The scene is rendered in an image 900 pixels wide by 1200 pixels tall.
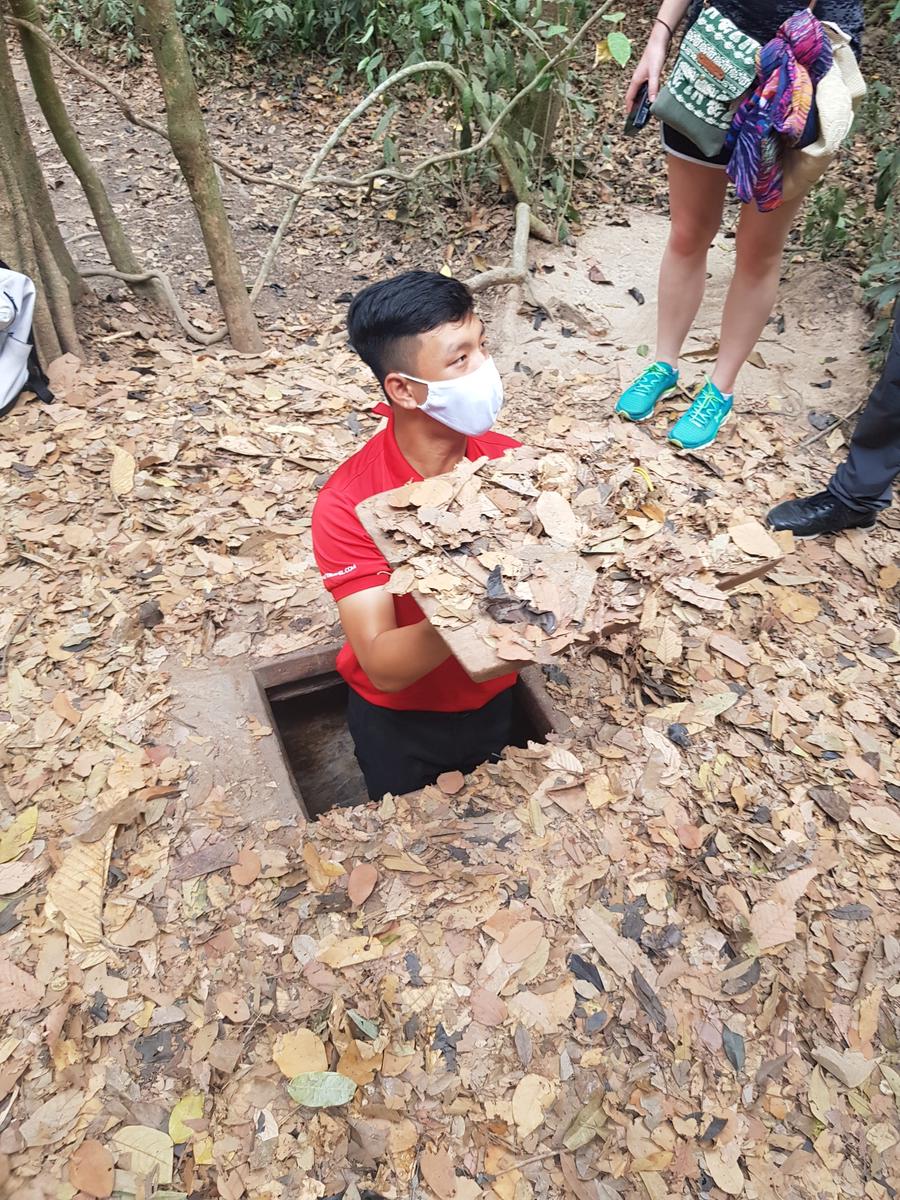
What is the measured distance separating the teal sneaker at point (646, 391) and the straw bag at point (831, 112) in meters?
0.99

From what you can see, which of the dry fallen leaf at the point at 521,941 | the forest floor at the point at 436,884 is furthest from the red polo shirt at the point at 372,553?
the dry fallen leaf at the point at 521,941

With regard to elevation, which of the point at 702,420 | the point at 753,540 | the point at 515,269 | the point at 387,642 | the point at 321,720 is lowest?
the point at 321,720

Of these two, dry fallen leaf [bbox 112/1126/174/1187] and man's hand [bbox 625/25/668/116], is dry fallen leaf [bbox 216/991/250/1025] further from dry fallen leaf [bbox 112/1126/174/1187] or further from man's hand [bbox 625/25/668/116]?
man's hand [bbox 625/25/668/116]

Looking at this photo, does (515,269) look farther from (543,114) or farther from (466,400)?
(466,400)

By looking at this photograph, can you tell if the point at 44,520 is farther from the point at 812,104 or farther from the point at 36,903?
the point at 812,104

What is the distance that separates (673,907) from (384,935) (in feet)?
2.45

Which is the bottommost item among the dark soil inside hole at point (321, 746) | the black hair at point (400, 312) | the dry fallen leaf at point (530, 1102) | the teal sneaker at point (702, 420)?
the dark soil inside hole at point (321, 746)

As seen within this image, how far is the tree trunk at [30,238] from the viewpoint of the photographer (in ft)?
11.0

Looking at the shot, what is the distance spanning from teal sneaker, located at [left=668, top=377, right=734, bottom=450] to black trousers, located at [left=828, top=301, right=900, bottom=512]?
578 millimetres

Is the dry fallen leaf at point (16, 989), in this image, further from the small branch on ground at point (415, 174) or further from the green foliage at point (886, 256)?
the green foliage at point (886, 256)

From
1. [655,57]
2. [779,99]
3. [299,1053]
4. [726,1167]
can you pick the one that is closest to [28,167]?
[655,57]

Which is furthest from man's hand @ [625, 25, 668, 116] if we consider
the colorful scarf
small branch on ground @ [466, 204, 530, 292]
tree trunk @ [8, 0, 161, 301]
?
tree trunk @ [8, 0, 161, 301]

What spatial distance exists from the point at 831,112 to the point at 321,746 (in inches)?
116

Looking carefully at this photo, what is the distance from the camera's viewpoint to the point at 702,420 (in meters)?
3.39
